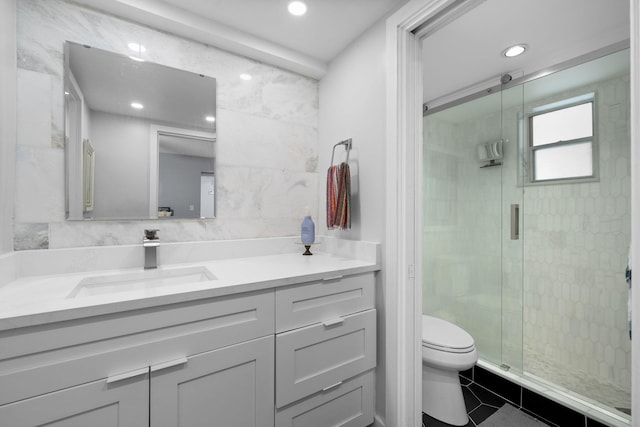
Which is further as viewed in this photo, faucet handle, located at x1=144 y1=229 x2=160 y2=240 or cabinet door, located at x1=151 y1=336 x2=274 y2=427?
faucet handle, located at x1=144 y1=229 x2=160 y2=240

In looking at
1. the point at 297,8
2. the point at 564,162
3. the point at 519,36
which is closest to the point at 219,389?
the point at 297,8

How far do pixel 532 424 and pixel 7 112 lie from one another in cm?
298

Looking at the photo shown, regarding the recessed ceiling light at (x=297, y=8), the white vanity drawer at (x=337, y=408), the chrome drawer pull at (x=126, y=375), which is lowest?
the white vanity drawer at (x=337, y=408)

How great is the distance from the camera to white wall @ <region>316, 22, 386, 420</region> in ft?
4.92

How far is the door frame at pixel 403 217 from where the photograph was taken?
1.37 m

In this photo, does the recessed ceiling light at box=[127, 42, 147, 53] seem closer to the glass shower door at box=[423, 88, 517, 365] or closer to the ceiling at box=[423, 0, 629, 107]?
the ceiling at box=[423, 0, 629, 107]

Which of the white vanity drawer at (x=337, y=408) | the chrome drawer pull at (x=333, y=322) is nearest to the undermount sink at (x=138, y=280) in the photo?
the chrome drawer pull at (x=333, y=322)

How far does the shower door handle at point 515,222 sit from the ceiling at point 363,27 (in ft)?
3.24

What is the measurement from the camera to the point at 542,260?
85.2 inches

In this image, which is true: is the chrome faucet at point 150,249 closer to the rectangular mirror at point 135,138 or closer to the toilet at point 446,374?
the rectangular mirror at point 135,138

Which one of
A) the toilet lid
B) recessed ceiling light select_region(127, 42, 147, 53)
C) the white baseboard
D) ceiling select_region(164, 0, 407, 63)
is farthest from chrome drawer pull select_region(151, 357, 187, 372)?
ceiling select_region(164, 0, 407, 63)

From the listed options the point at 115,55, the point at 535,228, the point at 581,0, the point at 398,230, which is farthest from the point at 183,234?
the point at 535,228

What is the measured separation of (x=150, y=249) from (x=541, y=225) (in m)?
2.71

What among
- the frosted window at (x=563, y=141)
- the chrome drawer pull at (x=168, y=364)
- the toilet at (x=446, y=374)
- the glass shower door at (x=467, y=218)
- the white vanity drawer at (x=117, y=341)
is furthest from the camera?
the glass shower door at (x=467, y=218)
